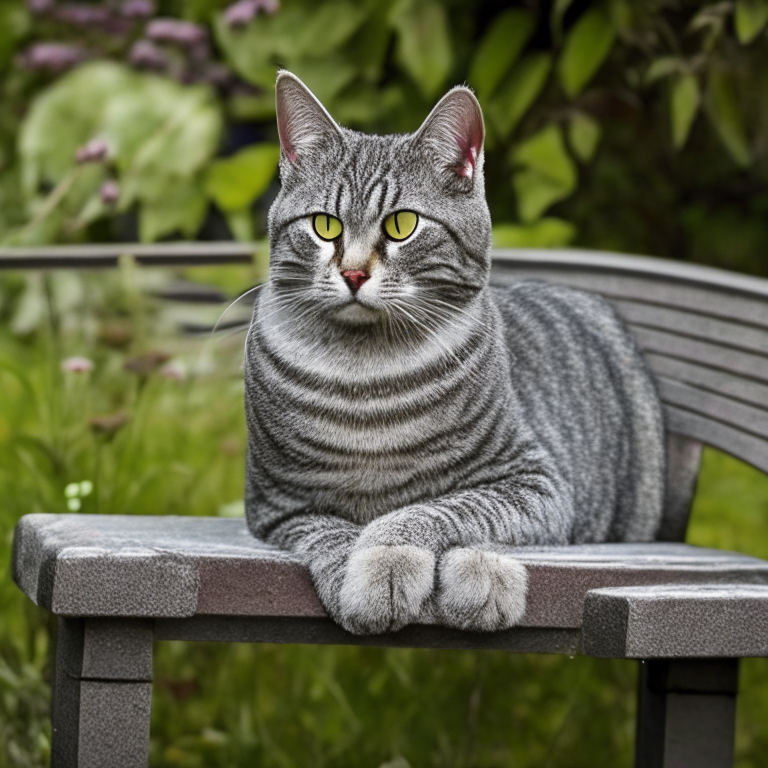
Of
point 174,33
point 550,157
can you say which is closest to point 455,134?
point 550,157

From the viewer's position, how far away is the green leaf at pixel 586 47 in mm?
3195

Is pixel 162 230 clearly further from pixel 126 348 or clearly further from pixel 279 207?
pixel 279 207

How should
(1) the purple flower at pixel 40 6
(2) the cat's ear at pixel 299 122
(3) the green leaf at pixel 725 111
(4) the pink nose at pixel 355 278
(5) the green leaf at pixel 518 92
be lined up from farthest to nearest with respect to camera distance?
(1) the purple flower at pixel 40 6 → (5) the green leaf at pixel 518 92 → (3) the green leaf at pixel 725 111 → (2) the cat's ear at pixel 299 122 → (4) the pink nose at pixel 355 278

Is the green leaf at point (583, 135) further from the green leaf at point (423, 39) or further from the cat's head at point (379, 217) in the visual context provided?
the cat's head at point (379, 217)

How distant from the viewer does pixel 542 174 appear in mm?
3334

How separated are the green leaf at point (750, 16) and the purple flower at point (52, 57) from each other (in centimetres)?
202

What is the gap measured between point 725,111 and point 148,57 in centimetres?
167

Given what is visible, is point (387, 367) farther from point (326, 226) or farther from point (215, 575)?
point (215, 575)

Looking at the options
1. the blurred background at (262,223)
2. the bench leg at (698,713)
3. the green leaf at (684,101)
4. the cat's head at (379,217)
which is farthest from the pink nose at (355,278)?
the green leaf at (684,101)

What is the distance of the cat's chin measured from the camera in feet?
5.17

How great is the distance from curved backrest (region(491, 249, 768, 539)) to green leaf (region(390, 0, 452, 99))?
38.3 inches

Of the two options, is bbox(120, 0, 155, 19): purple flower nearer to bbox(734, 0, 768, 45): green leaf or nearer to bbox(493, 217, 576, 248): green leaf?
bbox(493, 217, 576, 248): green leaf

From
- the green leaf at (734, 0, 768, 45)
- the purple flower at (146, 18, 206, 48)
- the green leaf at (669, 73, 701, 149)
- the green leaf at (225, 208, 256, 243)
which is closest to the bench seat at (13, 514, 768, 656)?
the green leaf at (734, 0, 768, 45)

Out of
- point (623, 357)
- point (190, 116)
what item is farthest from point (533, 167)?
point (623, 357)
